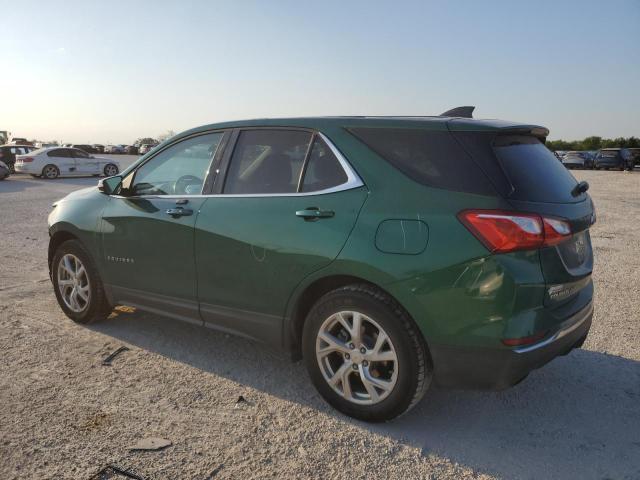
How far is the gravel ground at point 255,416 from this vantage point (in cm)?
266

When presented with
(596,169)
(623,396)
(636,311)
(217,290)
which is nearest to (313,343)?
(217,290)

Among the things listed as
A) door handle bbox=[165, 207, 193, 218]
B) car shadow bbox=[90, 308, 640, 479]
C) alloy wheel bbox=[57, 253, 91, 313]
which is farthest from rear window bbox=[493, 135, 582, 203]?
alloy wheel bbox=[57, 253, 91, 313]

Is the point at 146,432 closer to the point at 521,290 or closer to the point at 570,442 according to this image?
the point at 521,290

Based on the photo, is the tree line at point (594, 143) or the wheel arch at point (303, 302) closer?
the wheel arch at point (303, 302)

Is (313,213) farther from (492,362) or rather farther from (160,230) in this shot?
(160,230)

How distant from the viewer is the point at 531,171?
288 cm

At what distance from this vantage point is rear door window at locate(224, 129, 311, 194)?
11.1 feet

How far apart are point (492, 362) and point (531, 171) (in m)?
1.05

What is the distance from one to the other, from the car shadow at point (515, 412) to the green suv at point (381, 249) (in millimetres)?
314

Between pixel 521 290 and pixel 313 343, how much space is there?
1.26 meters

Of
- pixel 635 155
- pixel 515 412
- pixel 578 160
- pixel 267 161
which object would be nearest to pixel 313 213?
pixel 267 161

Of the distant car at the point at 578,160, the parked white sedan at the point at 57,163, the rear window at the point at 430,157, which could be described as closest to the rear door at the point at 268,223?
the rear window at the point at 430,157

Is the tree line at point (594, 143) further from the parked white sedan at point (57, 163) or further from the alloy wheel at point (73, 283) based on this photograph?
the alloy wheel at point (73, 283)

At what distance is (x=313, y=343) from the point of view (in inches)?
126
